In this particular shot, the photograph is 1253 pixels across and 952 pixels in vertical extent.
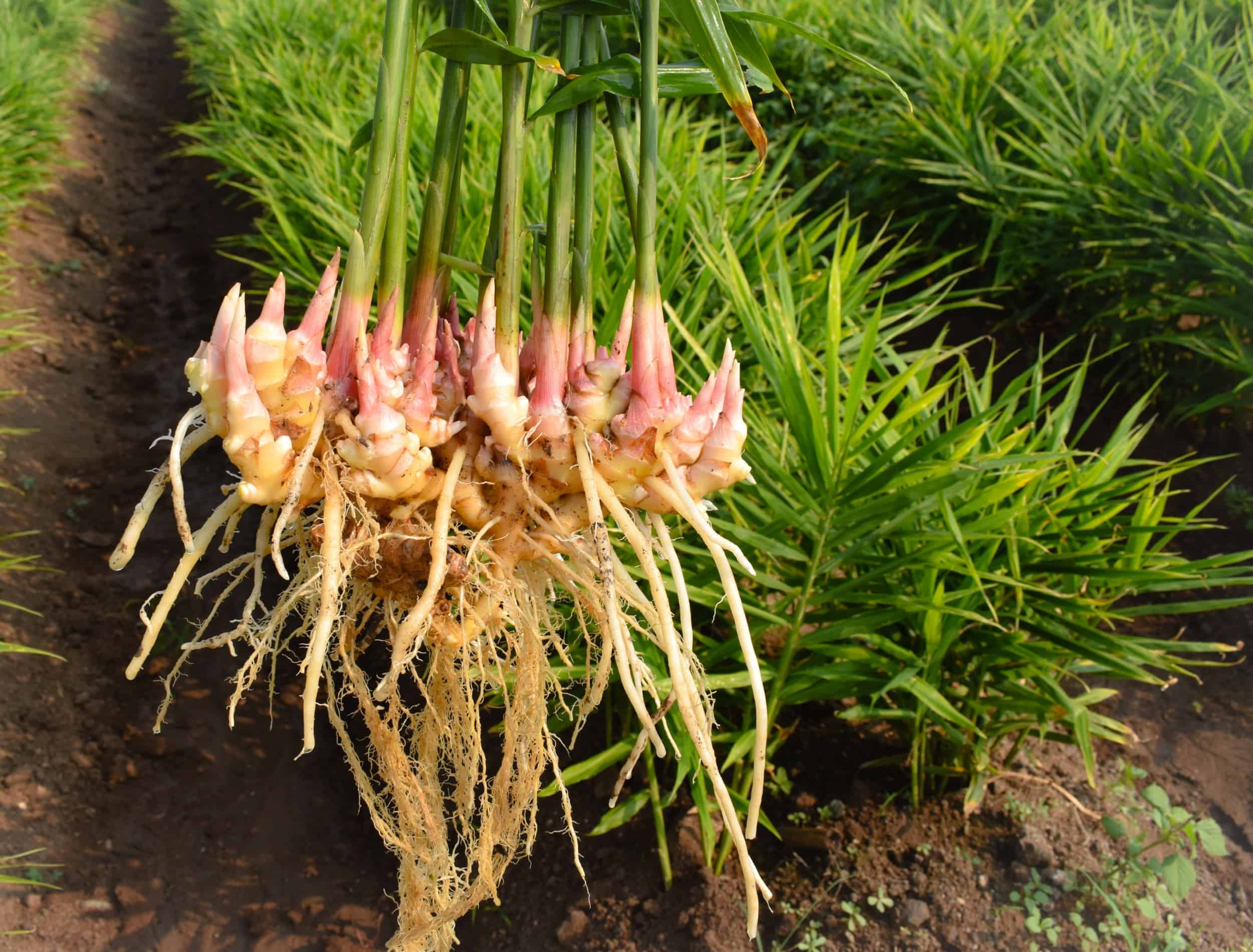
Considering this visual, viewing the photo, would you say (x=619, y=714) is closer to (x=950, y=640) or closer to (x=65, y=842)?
(x=950, y=640)

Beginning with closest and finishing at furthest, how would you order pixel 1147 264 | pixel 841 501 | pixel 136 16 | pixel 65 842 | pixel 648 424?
1. pixel 648 424
2. pixel 841 501
3. pixel 65 842
4. pixel 1147 264
5. pixel 136 16

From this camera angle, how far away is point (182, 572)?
33.3 inches

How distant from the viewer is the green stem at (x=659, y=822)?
165cm

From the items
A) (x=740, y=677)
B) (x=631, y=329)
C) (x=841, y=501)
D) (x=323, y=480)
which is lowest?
(x=740, y=677)

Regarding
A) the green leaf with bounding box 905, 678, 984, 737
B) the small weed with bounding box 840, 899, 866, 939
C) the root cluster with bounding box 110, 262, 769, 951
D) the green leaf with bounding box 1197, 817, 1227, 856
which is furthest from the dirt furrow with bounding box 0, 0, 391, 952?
the green leaf with bounding box 1197, 817, 1227, 856

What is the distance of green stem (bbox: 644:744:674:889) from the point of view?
1.65 metres

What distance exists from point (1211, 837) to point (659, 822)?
97 centimetres

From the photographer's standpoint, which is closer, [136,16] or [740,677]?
[740,677]

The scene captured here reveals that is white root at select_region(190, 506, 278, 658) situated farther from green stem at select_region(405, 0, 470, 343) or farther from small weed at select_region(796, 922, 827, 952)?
small weed at select_region(796, 922, 827, 952)

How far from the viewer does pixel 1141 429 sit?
192cm

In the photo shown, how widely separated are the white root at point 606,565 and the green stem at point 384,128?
239mm

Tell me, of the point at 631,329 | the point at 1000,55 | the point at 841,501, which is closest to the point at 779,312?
the point at 841,501

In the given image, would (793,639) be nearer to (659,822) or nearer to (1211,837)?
(659,822)

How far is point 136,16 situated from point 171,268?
5576mm
